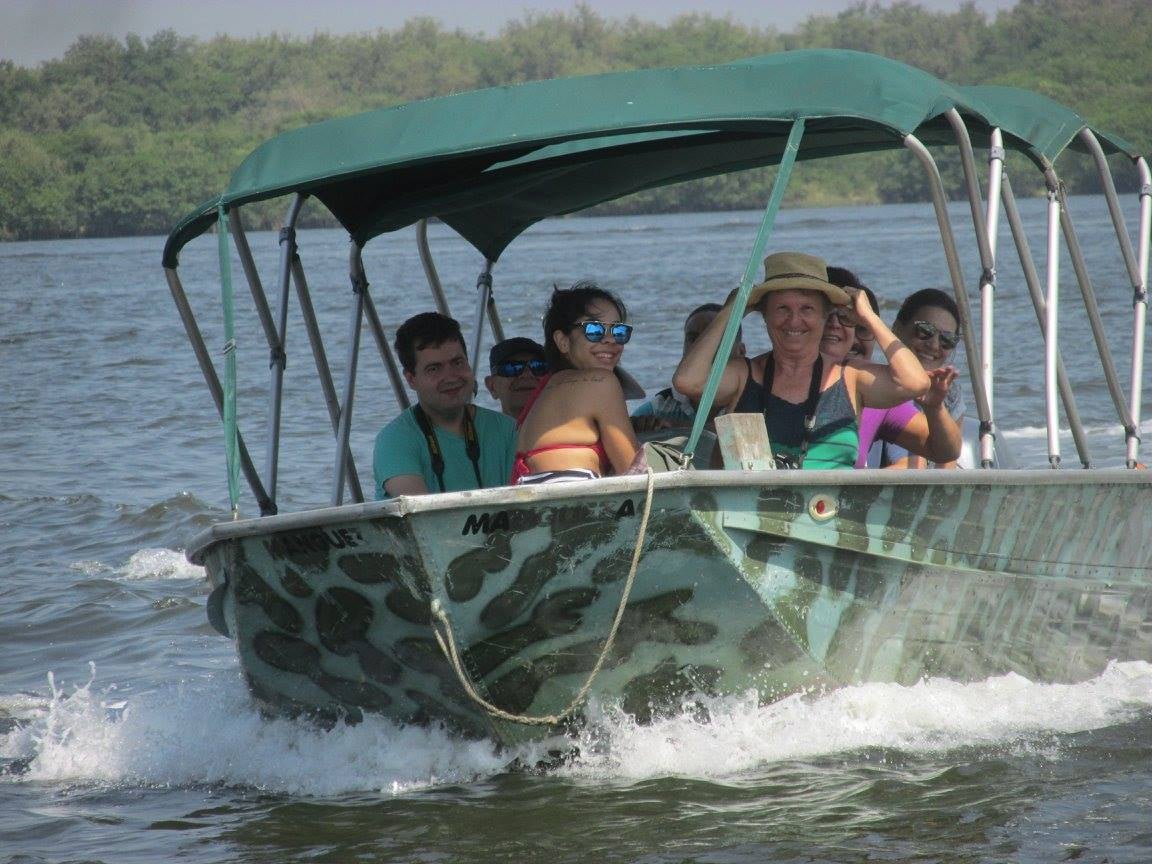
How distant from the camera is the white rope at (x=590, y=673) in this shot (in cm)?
472

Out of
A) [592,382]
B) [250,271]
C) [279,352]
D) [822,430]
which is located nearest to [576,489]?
[592,382]

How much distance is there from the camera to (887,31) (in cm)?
11856

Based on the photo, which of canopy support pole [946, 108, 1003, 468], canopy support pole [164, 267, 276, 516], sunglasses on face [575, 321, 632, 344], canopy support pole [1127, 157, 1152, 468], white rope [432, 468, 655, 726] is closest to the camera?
white rope [432, 468, 655, 726]

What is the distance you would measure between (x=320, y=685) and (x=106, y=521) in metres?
6.43

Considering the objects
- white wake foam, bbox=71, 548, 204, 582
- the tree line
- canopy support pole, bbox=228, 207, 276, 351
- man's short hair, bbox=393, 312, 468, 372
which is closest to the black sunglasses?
man's short hair, bbox=393, 312, 468, 372

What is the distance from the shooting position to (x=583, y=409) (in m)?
5.14

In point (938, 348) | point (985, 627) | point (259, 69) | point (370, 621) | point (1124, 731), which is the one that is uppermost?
point (259, 69)

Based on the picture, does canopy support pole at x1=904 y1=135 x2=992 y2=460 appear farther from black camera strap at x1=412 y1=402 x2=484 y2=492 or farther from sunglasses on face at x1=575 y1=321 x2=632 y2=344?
black camera strap at x1=412 y1=402 x2=484 y2=492

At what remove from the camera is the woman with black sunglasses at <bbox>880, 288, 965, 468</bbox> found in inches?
266

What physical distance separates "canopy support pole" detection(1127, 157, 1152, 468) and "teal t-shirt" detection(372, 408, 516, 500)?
2.38 metres

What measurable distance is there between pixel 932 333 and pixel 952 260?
1.38 meters

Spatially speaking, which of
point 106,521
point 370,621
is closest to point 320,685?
point 370,621

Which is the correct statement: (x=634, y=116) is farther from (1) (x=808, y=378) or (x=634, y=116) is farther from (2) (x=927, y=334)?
(2) (x=927, y=334)

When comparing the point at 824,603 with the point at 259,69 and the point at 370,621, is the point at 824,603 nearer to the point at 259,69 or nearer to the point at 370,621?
the point at 370,621
